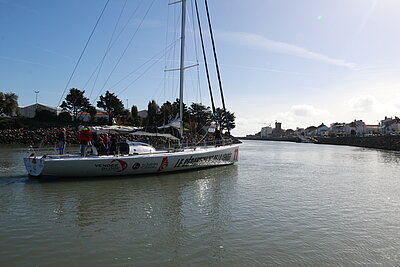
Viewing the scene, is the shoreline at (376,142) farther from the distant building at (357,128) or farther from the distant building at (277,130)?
the distant building at (277,130)

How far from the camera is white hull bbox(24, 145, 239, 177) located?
12656mm

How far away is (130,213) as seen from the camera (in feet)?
27.6

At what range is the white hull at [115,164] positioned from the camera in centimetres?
1266

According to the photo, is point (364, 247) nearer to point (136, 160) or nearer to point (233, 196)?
point (233, 196)

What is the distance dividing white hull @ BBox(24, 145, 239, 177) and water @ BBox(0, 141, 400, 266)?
537 mm

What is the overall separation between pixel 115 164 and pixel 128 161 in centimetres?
64

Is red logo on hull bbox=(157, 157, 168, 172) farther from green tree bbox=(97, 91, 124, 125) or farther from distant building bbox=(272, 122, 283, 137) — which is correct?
distant building bbox=(272, 122, 283, 137)

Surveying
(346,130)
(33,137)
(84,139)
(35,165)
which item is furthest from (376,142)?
(346,130)

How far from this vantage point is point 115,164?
13664 mm

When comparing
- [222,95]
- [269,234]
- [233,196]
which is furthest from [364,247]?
[222,95]

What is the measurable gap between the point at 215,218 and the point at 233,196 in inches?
123

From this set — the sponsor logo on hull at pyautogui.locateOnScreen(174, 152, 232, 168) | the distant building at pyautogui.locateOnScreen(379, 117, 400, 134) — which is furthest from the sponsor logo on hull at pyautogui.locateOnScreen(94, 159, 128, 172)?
the distant building at pyautogui.locateOnScreen(379, 117, 400, 134)

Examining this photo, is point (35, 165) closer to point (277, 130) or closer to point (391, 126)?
point (391, 126)

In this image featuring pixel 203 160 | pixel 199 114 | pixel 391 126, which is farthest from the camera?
pixel 391 126
